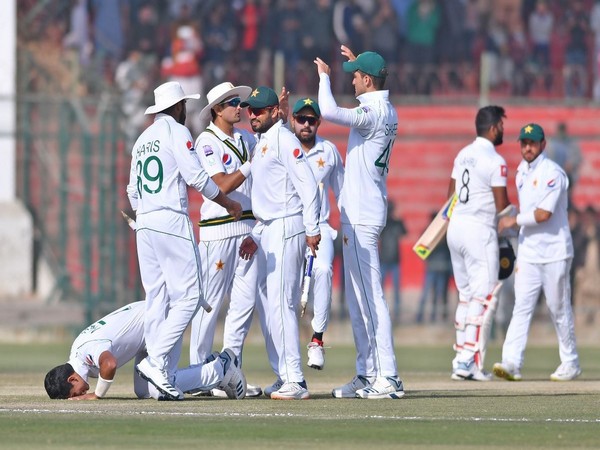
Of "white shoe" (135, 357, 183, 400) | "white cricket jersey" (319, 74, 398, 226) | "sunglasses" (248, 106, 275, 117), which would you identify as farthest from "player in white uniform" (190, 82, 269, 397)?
"white shoe" (135, 357, 183, 400)

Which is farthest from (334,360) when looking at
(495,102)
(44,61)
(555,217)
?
(44,61)

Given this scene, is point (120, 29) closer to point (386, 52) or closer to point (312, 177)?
point (386, 52)

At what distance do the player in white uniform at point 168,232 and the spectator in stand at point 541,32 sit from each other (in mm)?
17682

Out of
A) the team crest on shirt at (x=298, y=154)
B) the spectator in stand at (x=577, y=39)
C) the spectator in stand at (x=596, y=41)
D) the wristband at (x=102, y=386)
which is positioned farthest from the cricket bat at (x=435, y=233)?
the spectator in stand at (x=577, y=39)

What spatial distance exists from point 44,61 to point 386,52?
6.12 metres

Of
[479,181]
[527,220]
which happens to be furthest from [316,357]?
[527,220]

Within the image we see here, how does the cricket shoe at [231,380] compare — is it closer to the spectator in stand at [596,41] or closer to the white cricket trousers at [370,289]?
the white cricket trousers at [370,289]

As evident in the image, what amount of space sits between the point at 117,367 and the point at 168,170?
155cm

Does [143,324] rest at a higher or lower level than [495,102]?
lower

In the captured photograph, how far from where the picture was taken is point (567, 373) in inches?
590

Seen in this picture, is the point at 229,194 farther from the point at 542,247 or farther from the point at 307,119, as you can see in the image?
the point at 542,247

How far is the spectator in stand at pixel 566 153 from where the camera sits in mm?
22422

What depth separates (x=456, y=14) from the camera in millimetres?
28922

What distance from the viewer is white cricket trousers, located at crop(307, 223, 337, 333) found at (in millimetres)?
13055
